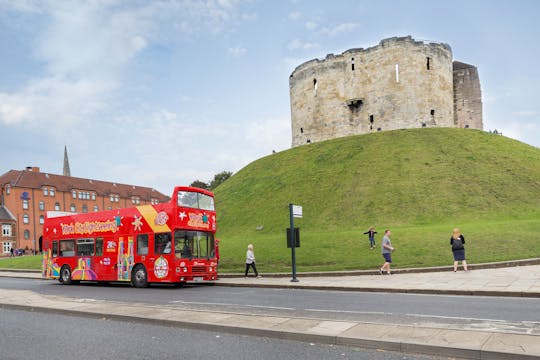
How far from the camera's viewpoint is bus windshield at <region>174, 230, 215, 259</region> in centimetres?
1841

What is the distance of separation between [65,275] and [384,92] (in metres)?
41.2

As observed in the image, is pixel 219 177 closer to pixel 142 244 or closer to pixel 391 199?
pixel 391 199

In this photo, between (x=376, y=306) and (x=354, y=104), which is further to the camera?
(x=354, y=104)

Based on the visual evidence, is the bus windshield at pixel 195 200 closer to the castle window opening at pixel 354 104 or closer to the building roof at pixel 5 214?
the castle window opening at pixel 354 104

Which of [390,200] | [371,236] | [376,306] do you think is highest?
[390,200]

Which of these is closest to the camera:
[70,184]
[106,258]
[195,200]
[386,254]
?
[386,254]

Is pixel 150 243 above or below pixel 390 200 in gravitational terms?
below

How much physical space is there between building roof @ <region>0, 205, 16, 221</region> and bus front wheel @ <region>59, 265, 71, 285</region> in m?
58.7

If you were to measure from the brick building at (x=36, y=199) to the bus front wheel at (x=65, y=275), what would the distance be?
177 feet

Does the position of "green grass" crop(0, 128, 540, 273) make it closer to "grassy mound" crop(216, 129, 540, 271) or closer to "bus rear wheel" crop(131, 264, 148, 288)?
"grassy mound" crop(216, 129, 540, 271)

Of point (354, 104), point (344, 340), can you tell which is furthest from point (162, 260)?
point (354, 104)

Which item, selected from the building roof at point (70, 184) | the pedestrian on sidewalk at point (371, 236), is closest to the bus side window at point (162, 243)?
the pedestrian on sidewalk at point (371, 236)

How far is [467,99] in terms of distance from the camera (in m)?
56.9

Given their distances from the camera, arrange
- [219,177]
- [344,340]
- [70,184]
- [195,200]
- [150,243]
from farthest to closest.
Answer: [219,177] → [70,184] → [195,200] → [150,243] → [344,340]
